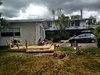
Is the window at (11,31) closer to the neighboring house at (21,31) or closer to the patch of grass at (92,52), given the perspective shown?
the neighboring house at (21,31)

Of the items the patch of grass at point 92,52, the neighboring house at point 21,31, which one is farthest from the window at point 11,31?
the patch of grass at point 92,52

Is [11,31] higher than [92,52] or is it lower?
higher

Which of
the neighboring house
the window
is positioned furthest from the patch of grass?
the window

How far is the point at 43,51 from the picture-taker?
11.4 metres

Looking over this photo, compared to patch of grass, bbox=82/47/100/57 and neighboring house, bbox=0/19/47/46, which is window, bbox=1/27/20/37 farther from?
patch of grass, bbox=82/47/100/57

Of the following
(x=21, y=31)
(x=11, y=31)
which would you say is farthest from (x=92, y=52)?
(x=11, y=31)

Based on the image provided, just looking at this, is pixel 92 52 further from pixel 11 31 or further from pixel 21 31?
pixel 11 31

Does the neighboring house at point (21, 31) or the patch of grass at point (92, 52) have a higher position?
the neighboring house at point (21, 31)

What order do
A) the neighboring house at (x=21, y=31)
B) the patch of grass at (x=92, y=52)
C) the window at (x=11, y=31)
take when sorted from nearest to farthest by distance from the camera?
1. the patch of grass at (x=92, y=52)
2. the neighboring house at (x=21, y=31)
3. the window at (x=11, y=31)

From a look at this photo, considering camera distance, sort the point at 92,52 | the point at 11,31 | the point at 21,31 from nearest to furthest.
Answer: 1. the point at 92,52
2. the point at 21,31
3. the point at 11,31

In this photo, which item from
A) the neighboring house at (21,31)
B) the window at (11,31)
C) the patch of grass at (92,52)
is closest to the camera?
the patch of grass at (92,52)

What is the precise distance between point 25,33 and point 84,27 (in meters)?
19.4

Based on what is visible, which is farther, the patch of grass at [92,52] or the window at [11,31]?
the window at [11,31]

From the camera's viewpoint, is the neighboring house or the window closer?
the neighboring house
